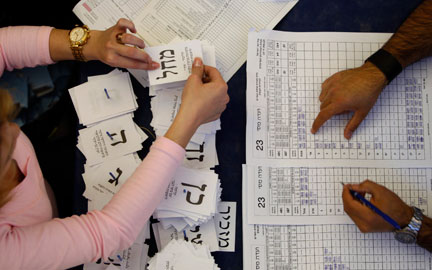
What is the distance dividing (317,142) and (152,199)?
47cm

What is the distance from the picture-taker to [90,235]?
740mm

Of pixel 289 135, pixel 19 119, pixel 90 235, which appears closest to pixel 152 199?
pixel 90 235

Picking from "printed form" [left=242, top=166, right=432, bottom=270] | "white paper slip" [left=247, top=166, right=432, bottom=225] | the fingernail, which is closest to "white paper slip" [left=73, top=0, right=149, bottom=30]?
the fingernail

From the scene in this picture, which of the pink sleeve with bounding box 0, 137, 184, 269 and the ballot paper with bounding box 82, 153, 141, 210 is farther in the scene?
the ballot paper with bounding box 82, 153, 141, 210

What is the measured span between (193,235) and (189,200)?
10 centimetres

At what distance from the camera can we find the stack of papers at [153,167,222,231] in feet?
2.96

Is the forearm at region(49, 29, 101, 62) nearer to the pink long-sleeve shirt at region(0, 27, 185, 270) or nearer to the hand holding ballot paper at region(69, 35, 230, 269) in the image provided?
the hand holding ballot paper at region(69, 35, 230, 269)

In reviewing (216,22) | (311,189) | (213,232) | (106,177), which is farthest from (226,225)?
(216,22)

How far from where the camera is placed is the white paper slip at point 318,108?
0.95 m

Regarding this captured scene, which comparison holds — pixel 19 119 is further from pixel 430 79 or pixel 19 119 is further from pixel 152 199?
pixel 430 79

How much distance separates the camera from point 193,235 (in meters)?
0.93

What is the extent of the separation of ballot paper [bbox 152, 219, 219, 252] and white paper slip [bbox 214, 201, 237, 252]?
0.05ft

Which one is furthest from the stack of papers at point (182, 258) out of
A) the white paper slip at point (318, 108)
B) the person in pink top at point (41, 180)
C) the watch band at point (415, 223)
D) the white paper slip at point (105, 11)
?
the white paper slip at point (105, 11)

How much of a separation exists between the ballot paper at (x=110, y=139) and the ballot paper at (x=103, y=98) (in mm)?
21
